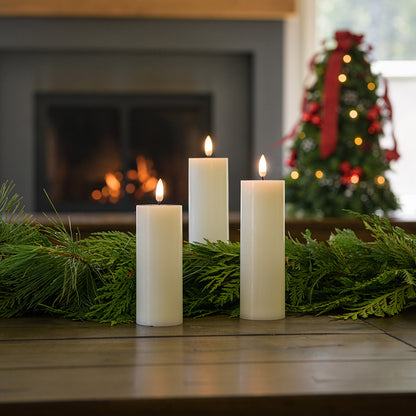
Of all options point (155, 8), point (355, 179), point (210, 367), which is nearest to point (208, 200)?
point (210, 367)

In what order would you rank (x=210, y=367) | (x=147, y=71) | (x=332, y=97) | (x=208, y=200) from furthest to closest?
(x=147, y=71) → (x=332, y=97) → (x=208, y=200) → (x=210, y=367)

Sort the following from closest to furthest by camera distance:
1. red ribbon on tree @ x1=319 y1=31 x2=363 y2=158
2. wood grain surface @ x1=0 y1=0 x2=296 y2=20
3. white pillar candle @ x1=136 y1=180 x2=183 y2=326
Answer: white pillar candle @ x1=136 y1=180 x2=183 y2=326
red ribbon on tree @ x1=319 y1=31 x2=363 y2=158
wood grain surface @ x1=0 y1=0 x2=296 y2=20

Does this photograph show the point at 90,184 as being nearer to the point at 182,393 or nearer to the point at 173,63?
the point at 173,63

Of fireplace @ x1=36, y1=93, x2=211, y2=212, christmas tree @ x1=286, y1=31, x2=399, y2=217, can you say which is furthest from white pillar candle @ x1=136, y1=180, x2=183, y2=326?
fireplace @ x1=36, y1=93, x2=211, y2=212

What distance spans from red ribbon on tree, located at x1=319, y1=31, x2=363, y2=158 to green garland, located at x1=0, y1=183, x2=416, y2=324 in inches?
54.7

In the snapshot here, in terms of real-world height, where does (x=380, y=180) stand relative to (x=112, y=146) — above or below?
below

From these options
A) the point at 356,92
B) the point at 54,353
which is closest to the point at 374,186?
the point at 356,92

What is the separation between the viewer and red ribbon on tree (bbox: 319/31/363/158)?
217 centimetres

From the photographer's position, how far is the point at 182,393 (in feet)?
1.59

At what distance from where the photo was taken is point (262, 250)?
0.75 metres

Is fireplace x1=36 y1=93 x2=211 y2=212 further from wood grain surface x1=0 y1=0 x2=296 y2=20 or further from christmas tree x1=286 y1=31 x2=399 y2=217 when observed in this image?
christmas tree x1=286 y1=31 x2=399 y2=217

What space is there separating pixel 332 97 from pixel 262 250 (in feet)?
4.98

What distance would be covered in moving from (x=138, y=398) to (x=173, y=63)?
3.18 m

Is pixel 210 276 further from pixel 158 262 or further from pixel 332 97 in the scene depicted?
pixel 332 97
